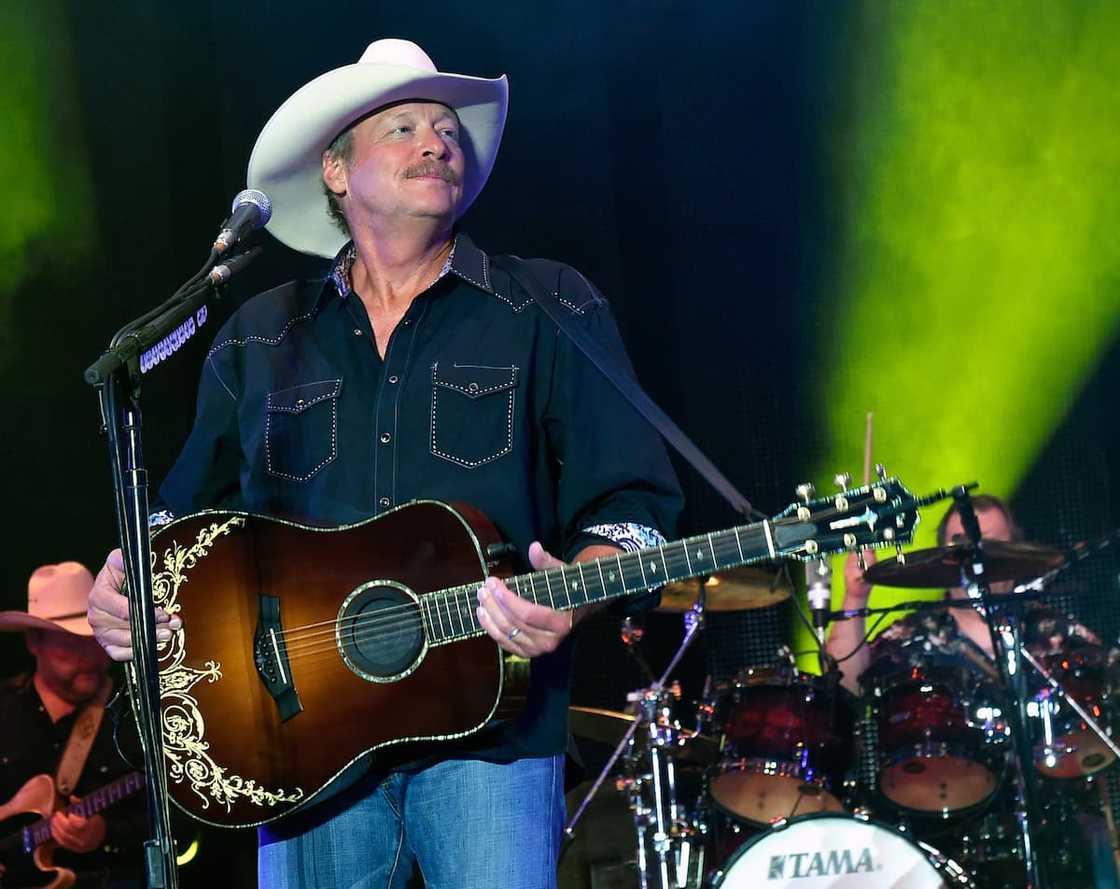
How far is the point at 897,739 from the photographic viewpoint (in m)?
5.75

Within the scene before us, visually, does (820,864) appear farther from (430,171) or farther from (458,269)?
(430,171)

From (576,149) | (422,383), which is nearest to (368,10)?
(576,149)

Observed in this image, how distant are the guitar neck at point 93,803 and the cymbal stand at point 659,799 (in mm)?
1767

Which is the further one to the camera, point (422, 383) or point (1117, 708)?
point (1117, 708)

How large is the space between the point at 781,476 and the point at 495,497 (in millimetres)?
3821

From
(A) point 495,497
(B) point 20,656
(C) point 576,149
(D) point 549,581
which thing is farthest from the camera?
(C) point 576,149

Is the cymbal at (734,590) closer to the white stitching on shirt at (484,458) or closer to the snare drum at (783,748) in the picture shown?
the snare drum at (783,748)

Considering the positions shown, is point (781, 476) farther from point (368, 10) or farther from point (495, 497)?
point (495, 497)

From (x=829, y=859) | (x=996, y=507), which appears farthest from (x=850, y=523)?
(x=996, y=507)

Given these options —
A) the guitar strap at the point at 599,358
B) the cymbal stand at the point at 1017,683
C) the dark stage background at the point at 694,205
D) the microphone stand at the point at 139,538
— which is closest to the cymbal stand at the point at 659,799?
the dark stage background at the point at 694,205

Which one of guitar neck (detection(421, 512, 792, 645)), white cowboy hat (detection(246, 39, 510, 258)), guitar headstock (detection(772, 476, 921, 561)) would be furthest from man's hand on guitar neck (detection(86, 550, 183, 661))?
guitar headstock (detection(772, 476, 921, 561))

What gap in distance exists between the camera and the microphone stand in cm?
218

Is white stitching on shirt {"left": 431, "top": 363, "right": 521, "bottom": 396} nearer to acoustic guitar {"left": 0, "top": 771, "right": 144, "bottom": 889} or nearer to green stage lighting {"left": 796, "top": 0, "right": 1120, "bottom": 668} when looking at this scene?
acoustic guitar {"left": 0, "top": 771, "right": 144, "bottom": 889}

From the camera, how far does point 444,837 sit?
2701mm
